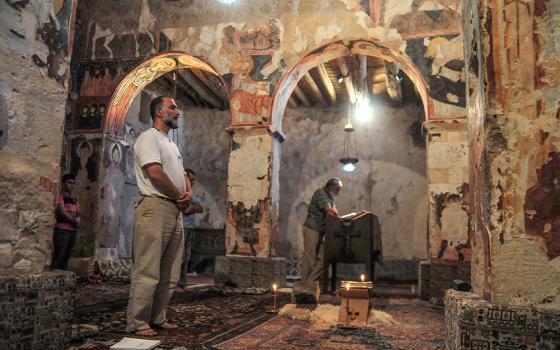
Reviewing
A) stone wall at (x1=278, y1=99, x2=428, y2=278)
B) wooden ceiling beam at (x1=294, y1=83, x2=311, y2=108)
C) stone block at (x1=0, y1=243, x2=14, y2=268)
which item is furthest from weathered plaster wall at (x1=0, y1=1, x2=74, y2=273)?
stone wall at (x1=278, y1=99, x2=428, y2=278)

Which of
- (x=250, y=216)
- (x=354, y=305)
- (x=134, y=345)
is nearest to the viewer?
(x=134, y=345)

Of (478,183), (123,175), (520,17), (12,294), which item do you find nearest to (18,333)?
(12,294)

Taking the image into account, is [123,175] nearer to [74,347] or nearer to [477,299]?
[74,347]

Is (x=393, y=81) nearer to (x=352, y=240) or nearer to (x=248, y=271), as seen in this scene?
(x=352, y=240)

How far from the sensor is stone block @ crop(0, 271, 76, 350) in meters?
2.33

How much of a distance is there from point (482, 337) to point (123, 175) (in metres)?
7.78

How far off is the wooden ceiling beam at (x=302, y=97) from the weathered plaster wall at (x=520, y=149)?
8.60 metres

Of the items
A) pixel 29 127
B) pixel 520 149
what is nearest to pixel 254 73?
pixel 29 127

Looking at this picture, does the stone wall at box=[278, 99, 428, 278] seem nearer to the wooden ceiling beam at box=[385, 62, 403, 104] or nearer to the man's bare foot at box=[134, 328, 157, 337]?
the wooden ceiling beam at box=[385, 62, 403, 104]

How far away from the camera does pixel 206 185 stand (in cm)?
1175

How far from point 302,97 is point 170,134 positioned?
10.5 feet

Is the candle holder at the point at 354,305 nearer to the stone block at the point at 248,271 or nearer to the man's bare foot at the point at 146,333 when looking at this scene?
the man's bare foot at the point at 146,333

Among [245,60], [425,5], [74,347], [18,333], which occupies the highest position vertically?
[425,5]

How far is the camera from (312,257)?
7176mm
